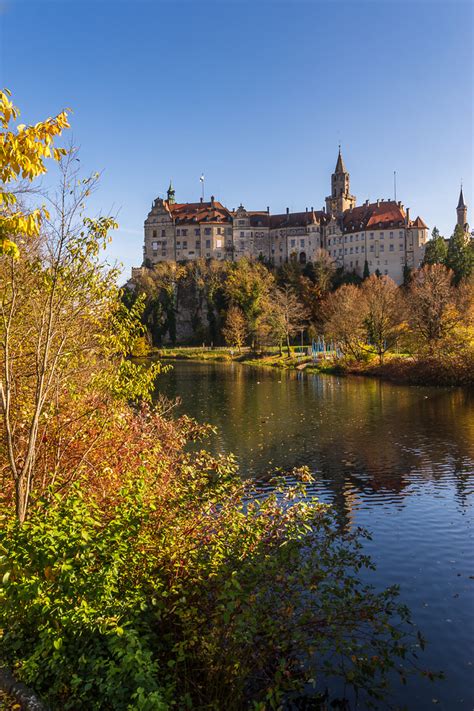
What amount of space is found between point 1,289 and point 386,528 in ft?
38.5

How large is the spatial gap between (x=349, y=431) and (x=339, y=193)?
115590 millimetres

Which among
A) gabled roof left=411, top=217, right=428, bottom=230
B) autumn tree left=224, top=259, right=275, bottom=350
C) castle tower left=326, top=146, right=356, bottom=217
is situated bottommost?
autumn tree left=224, top=259, right=275, bottom=350

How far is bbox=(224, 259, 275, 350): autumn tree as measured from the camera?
105438 millimetres

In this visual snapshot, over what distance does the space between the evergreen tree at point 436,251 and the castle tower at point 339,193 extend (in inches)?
1137

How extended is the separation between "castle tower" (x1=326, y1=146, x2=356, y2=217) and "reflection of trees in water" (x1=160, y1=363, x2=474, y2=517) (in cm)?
9105

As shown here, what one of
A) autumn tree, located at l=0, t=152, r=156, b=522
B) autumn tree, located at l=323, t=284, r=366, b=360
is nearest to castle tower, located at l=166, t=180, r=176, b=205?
autumn tree, located at l=323, t=284, r=366, b=360

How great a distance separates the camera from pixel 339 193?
135m

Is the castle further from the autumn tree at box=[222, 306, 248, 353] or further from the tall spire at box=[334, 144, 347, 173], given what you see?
the autumn tree at box=[222, 306, 248, 353]

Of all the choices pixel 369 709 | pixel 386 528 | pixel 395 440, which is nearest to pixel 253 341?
pixel 395 440

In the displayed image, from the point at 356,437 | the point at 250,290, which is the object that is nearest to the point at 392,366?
the point at 356,437

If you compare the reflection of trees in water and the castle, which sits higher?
the castle

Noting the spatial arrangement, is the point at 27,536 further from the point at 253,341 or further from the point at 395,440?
the point at 253,341

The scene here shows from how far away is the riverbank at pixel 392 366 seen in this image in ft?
168

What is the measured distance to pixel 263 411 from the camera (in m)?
36.9
